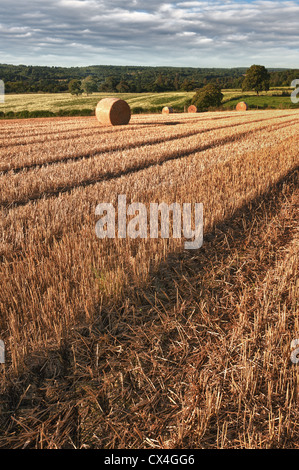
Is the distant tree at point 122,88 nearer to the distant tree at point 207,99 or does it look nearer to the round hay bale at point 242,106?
the distant tree at point 207,99

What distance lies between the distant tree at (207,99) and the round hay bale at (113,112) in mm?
34492

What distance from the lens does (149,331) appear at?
3.05m

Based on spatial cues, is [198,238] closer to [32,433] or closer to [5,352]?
[5,352]

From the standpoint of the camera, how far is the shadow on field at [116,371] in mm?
2197

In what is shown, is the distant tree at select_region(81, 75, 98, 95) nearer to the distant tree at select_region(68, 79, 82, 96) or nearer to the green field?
the distant tree at select_region(68, 79, 82, 96)

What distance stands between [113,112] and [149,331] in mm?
19359

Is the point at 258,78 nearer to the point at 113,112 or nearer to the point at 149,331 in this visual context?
the point at 113,112

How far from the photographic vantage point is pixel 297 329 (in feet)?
Result: 9.77

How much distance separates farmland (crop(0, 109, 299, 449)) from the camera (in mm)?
2205

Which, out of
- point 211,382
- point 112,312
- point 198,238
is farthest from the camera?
point 198,238

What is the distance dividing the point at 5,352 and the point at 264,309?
2.20m

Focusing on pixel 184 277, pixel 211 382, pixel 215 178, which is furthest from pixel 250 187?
pixel 211 382

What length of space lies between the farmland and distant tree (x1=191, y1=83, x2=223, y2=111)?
51500mm

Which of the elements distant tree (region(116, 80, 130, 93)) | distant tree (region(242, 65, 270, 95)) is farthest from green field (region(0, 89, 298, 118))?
distant tree (region(116, 80, 130, 93))
